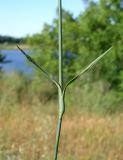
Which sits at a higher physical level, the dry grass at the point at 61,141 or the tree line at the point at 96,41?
the dry grass at the point at 61,141

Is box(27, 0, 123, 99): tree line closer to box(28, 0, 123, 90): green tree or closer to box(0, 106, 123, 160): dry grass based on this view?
box(28, 0, 123, 90): green tree

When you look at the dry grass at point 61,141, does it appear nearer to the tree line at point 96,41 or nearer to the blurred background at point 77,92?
the blurred background at point 77,92

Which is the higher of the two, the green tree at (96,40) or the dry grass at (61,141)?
the dry grass at (61,141)

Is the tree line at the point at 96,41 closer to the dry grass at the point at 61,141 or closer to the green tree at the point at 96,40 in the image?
the green tree at the point at 96,40

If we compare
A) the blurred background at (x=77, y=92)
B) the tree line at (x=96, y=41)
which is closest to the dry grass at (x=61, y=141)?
the blurred background at (x=77, y=92)

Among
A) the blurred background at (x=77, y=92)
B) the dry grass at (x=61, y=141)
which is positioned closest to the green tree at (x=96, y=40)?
the blurred background at (x=77, y=92)

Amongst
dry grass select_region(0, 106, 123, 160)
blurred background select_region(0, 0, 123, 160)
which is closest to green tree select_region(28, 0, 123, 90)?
blurred background select_region(0, 0, 123, 160)

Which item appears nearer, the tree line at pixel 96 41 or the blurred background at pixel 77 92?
the blurred background at pixel 77 92

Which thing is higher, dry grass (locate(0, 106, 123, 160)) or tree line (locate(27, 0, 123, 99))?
dry grass (locate(0, 106, 123, 160))

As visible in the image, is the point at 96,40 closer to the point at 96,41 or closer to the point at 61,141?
the point at 96,41

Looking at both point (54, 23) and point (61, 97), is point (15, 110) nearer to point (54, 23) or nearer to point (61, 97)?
point (61, 97)
